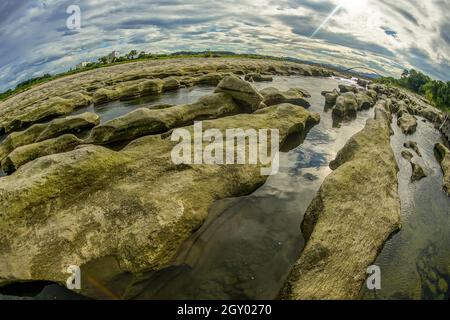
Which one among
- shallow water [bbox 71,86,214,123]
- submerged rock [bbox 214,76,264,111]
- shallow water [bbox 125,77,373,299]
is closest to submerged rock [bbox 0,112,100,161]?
shallow water [bbox 71,86,214,123]

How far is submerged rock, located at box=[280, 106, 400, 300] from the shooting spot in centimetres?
1005

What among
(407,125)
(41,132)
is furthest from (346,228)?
(407,125)

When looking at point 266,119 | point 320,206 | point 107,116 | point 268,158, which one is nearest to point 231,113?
point 266,119

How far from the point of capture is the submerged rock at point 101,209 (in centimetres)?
1075

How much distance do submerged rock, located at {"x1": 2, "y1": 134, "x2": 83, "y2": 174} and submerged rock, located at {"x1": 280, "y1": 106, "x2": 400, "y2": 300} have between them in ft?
59.8

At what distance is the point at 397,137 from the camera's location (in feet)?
108

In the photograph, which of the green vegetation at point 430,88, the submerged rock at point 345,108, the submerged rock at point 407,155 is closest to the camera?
the submerged rock at point 407,155

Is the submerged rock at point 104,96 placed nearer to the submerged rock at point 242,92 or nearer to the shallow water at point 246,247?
the submerged rock at point 242,92

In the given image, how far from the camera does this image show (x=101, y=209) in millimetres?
12578

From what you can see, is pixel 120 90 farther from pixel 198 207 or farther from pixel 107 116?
pixel 198 207

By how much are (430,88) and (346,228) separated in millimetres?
147605

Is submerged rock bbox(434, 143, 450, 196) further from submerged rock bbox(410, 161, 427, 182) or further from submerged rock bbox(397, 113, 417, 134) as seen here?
submerged rock bbox(397, 113, 417, 134)

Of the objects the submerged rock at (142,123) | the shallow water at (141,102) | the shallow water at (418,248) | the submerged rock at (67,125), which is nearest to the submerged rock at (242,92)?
the submerged rock at (142,123)

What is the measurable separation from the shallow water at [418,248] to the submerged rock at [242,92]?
14.9m
